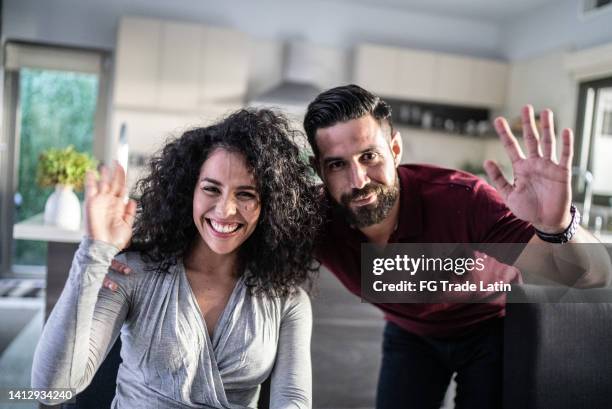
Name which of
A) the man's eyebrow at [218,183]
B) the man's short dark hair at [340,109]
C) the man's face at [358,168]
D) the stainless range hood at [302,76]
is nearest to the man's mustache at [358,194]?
the man's face at [358,168]

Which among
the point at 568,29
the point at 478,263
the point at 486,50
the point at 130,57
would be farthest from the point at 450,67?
the point at 478,263

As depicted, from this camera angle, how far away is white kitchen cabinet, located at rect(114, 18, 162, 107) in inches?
153

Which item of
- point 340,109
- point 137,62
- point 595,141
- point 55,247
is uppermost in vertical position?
point 137,62


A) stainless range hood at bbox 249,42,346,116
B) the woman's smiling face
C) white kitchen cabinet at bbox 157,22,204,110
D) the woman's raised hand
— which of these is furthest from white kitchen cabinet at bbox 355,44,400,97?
the woman's raised hand

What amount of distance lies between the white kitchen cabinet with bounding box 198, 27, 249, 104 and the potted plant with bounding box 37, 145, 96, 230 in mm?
2397

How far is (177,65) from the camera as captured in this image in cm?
399

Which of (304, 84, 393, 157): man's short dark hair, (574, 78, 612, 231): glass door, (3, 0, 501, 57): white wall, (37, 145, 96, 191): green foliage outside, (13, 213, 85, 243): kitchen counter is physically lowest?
(13, 213, 85, 243): kitchen counter

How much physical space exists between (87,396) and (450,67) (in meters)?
4.25

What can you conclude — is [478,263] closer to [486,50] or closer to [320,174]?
[320,174]

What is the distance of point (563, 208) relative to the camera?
938mm

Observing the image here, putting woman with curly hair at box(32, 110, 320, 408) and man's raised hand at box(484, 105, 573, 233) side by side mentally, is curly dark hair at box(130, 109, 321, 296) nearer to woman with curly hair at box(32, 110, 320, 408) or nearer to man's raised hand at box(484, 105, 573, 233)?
woman with curly hair at box(32, 110, 320, 408)

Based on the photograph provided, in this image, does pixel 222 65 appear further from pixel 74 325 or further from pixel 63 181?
pixel 74 325

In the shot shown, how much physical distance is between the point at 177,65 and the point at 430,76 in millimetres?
2211

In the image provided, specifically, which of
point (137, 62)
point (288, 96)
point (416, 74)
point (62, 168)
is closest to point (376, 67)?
point (416, 74)
